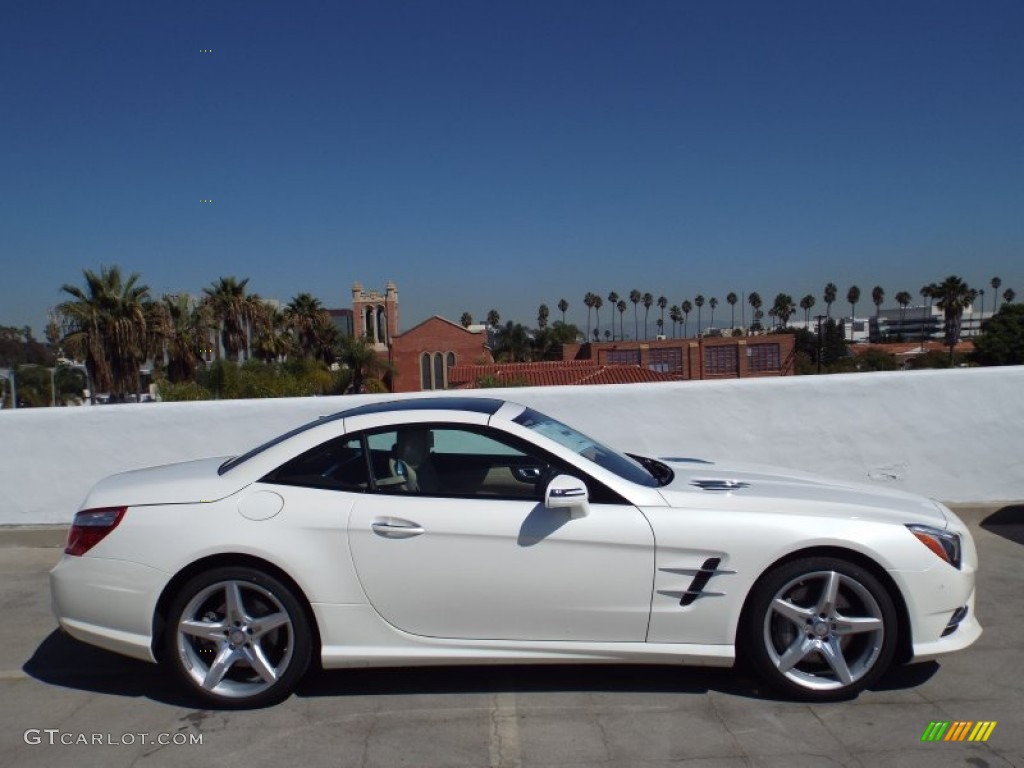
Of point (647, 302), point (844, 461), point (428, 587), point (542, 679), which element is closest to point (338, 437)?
point (428, 587)

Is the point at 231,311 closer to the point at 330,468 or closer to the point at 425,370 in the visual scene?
the point at 425,370

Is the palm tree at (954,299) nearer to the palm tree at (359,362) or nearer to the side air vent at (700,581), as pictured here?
the palm tree at (359,362)

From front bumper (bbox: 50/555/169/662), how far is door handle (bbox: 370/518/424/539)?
3.30ft

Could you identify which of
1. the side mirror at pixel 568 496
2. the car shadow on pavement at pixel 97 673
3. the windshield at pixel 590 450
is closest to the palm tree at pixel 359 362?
the car shadow on pavement at pixel 97 673

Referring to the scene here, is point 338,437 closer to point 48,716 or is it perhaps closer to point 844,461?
point 48,716

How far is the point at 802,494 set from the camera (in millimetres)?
3891

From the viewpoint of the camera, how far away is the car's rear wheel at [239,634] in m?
3.68

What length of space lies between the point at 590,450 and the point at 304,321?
61.6m

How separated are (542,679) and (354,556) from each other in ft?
3.72

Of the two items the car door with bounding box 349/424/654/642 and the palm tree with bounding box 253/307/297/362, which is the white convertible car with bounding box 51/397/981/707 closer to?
the car door with bounding box 349/424/654/642

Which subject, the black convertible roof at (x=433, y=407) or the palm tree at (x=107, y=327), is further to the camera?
the palm tree at (x=107, y=327)

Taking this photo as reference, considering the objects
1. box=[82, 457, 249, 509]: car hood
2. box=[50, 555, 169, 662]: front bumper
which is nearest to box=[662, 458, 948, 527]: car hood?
box=[82, 457, 249, 509]: car hood

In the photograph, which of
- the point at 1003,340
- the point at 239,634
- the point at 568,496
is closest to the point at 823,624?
the point at 568,496

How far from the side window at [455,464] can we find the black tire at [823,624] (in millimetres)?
1136
